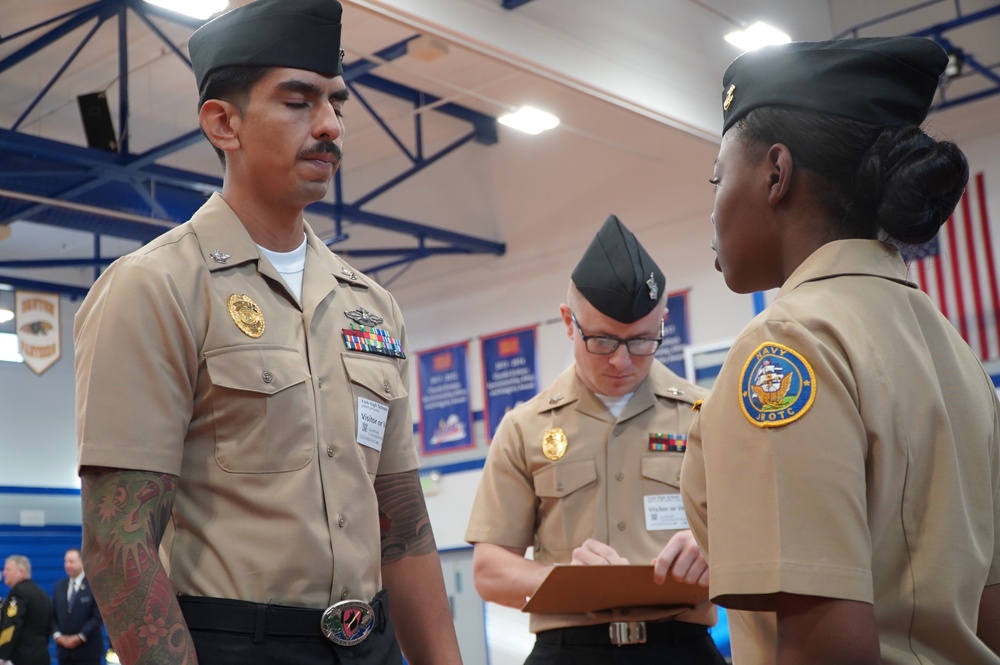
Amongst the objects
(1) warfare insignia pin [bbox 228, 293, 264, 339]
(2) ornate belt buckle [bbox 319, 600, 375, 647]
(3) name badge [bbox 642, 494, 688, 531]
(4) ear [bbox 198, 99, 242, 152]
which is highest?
(4) ear [bbox 198, 99, 242, 152]

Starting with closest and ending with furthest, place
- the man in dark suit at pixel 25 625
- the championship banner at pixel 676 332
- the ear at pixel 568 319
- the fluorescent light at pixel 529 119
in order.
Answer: the ear at pixel 568 319, the fluorescent light at pixel 529 119, the man in dark suit at pixel 25 625, the championship banner at pixel 676 332

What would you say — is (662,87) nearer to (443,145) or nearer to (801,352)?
(443,145)

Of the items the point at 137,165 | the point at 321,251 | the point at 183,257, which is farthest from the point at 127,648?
the point at 137,165

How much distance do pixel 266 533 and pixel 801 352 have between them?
905 millimetres

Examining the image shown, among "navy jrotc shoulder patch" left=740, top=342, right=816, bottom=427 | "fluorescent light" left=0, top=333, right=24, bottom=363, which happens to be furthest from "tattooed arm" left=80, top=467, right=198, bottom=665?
"fluorescent light" left=0, top=333, right=24, bottom=363

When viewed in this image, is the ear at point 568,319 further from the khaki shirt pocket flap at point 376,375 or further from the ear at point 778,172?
the ear at point 778,172

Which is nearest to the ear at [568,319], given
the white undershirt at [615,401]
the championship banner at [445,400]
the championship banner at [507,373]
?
the white undershirt at [615,401]

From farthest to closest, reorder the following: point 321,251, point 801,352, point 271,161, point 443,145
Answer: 1. point 443,145
2. point 321,251
3. point 271,161
4. point 801,352

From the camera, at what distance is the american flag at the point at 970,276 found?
33.0 ft

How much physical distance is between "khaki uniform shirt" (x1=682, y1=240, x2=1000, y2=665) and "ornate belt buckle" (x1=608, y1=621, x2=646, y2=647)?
5.24 ft

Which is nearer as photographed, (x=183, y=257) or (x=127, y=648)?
(x=127, y=648)

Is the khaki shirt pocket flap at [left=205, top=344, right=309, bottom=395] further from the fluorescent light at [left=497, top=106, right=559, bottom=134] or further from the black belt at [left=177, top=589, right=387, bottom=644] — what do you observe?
the fluorescent light at [left=497, top=106, right=559, bottom=134]

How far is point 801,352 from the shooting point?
1354 mm

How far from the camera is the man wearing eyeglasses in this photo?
10.7 ft
